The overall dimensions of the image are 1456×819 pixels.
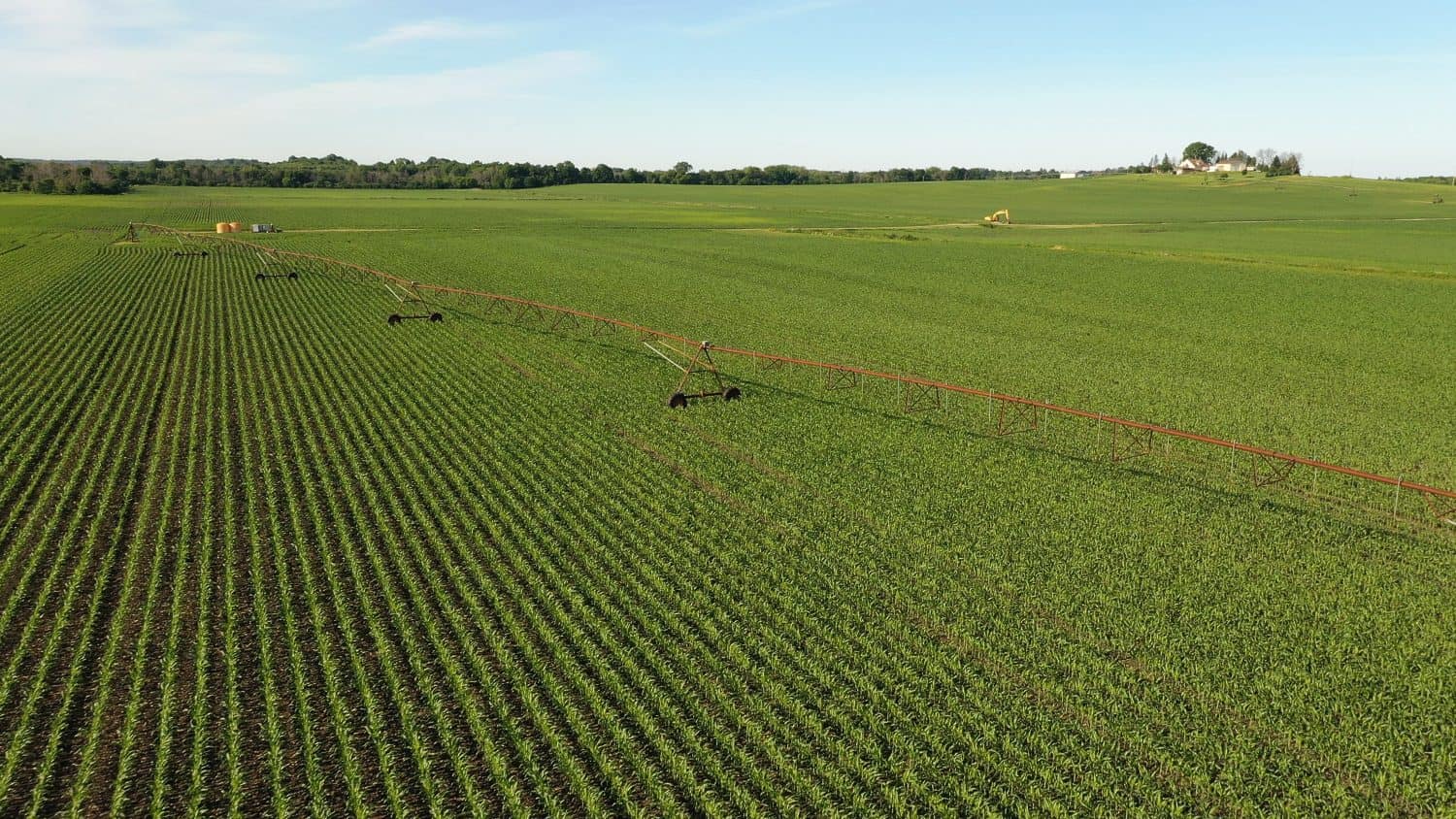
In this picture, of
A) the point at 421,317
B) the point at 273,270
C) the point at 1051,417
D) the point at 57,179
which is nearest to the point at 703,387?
the point at 1051,417

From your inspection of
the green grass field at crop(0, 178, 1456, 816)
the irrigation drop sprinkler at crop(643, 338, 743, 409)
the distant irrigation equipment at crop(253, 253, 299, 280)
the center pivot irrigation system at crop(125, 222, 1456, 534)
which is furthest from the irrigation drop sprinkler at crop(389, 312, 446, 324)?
the distant irrigation equipment at crop(253, 253, 299, 280)

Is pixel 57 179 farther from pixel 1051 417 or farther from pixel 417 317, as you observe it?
pixel 1051 417

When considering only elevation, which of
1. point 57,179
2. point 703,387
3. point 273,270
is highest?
point 57,179

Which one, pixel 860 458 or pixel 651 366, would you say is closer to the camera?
pixel 860 458

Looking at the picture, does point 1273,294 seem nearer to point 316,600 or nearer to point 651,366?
point 651,366

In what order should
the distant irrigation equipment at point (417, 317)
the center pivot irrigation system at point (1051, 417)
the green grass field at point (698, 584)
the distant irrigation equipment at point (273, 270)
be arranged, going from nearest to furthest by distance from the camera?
the green grass field at point (698, 584) < the center pivot irrigation system at point (1051, 417) < the distant irrigation equipment at point (417, 317) < the distant irrigation equipment at point (273, 270)

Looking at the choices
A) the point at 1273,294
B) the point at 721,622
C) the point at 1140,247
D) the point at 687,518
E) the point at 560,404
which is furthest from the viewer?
the point at 1140,247

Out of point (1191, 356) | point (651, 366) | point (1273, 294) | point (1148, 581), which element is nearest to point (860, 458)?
point (1148, 581)

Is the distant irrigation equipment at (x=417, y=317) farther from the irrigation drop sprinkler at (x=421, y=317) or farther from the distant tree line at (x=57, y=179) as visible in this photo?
the distant tree line at (x=57, y=179)

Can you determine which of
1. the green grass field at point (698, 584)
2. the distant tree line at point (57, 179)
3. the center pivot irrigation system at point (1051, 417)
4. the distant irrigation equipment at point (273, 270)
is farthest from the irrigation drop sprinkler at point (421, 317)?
the distant tree line at point (57, 179)
